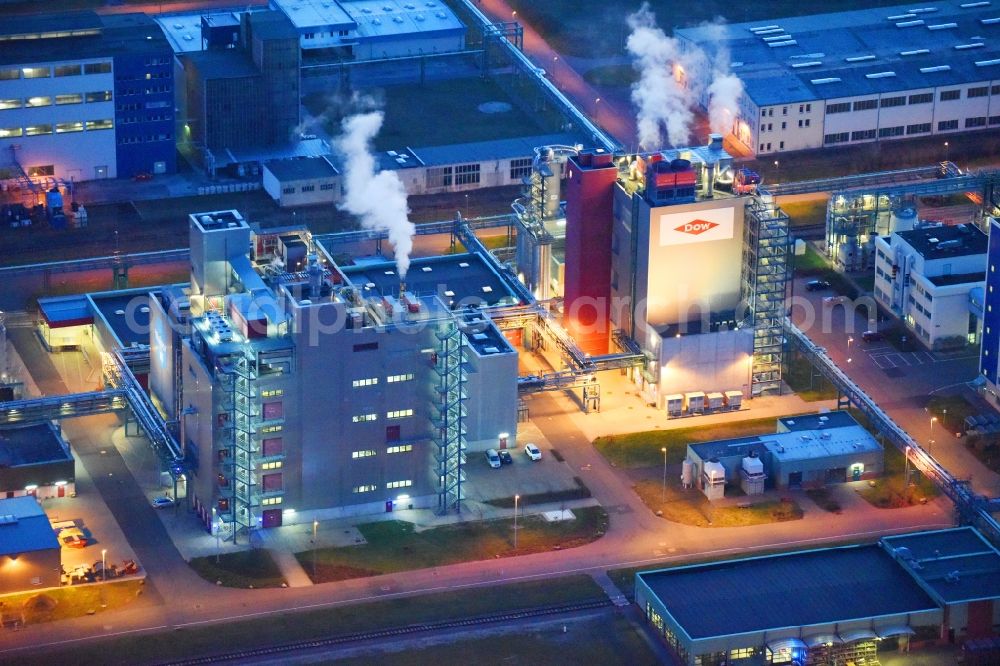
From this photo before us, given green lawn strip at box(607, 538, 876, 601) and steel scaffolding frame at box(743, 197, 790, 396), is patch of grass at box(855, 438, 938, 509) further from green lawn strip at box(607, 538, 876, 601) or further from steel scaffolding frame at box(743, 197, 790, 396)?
steel scaffolding frame at box(743, 197, 790, 396)

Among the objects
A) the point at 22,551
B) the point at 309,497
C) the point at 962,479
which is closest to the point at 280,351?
the point at 309,497

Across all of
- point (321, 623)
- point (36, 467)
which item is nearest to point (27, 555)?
point (36, 467)

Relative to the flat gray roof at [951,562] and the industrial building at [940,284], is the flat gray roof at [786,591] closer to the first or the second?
the flat gray roof at [951,562]

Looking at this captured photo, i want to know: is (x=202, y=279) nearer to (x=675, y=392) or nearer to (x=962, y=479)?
(x=675, y=392)

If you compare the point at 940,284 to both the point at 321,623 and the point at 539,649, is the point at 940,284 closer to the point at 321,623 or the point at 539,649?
the point at 539,649

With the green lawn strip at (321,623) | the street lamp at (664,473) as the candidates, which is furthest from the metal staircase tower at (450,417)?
the street lamp at (664,473)
